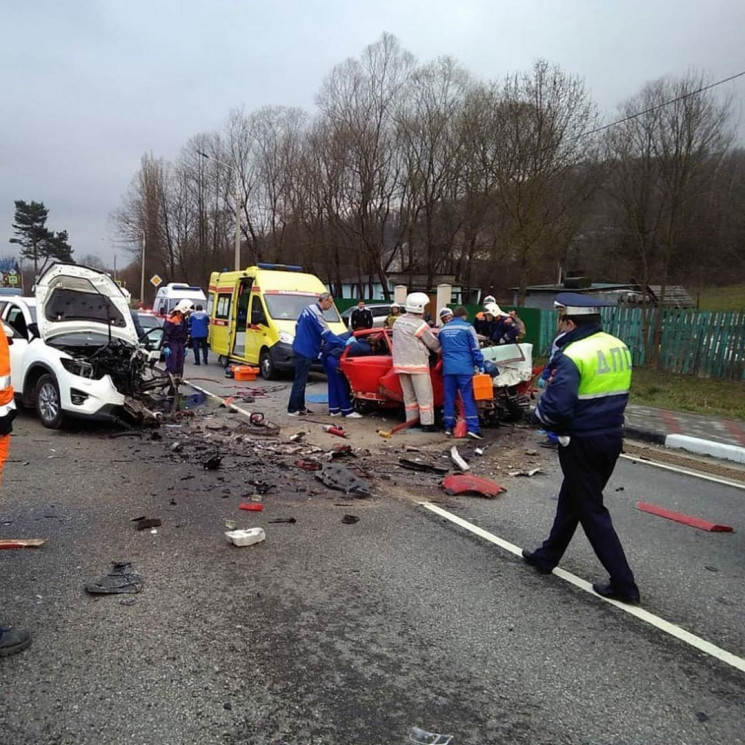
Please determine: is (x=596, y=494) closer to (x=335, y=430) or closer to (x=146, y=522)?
(x=146, y=522)

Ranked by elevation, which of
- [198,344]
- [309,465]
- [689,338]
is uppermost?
[689,338]

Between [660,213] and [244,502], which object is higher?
[660,213]

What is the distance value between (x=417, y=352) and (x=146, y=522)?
15.3 feet

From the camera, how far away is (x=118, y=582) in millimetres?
3795

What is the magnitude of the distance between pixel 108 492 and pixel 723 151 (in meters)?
18.4

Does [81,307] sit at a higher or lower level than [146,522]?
higher

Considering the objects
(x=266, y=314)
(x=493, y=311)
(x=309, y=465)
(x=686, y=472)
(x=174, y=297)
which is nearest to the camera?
(x=309, y=465)

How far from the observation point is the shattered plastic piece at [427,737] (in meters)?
2.48

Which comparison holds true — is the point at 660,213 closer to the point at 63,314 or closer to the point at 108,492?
the point at 63,314

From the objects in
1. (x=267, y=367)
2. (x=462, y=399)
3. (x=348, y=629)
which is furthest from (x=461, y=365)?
(x=267, y=367)

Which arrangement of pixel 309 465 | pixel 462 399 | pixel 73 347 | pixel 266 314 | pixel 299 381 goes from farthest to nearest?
pixel 266 314 → pixel 299 381 → pixel 73 347 → pixel 462 399 → pixel 309 465

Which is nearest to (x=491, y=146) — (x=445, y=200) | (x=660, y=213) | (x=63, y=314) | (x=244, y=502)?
(x=445, y=200)

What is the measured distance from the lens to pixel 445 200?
30984 millimetres

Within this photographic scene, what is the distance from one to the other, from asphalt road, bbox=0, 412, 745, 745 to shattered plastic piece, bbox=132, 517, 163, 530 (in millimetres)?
94
